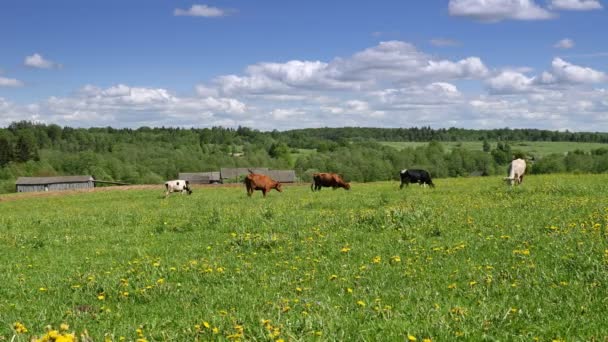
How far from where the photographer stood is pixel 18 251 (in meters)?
14.4

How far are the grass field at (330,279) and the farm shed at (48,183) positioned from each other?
8928 cm

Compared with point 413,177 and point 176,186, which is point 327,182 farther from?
point 176,186

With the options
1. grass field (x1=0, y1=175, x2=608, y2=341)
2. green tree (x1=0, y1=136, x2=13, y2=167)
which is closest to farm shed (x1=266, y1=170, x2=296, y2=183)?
green tree (x1=0, y1=136, x2=13, y2=167)

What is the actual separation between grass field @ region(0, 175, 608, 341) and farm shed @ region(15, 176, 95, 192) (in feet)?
293

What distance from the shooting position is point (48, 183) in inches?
3880

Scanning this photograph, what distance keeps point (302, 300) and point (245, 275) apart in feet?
7.97

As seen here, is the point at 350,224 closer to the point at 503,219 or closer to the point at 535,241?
the point at 503,219

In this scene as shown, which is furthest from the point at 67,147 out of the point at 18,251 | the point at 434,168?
the point at 18,251

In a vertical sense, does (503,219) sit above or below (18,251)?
above

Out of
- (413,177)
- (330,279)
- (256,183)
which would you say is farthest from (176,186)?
(330,279)

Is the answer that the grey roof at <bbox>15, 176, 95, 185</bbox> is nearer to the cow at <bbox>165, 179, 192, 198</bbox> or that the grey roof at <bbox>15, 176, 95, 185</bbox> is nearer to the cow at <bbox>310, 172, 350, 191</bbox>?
the cow at <bbox>165, 179, 192, 198</bbox>

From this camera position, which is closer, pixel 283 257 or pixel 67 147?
pixel 283 257

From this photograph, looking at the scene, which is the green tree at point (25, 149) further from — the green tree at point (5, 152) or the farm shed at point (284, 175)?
the farm shed at point (284, 175)

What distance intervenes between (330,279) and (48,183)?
331 ft
